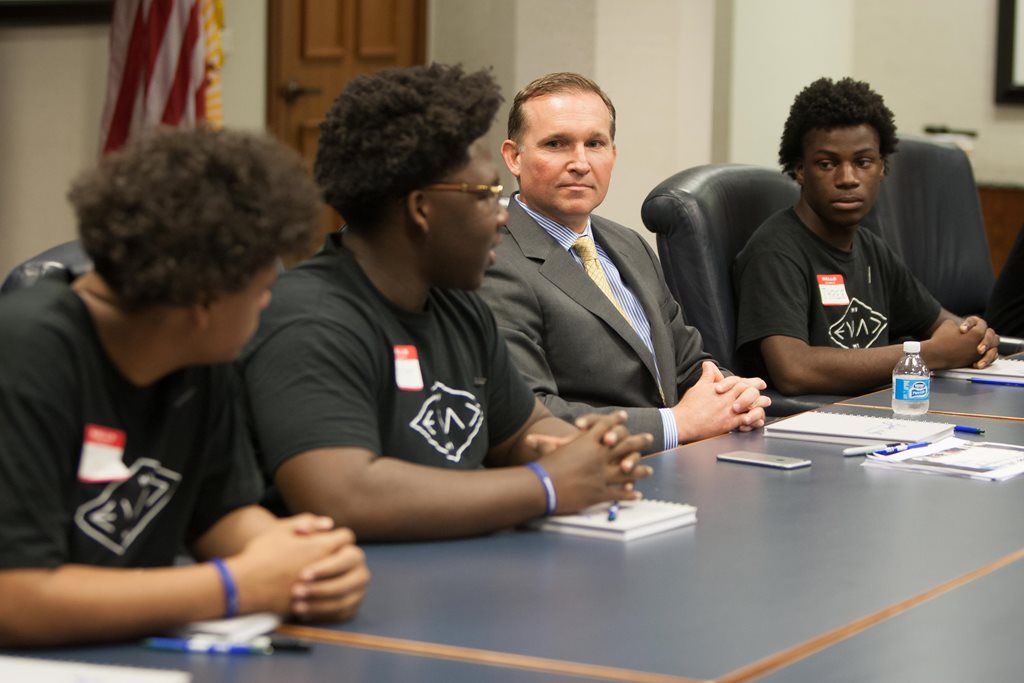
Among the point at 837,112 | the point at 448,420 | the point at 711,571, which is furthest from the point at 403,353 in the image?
the point at 837,112

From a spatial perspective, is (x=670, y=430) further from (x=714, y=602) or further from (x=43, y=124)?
(x=43, y=124)

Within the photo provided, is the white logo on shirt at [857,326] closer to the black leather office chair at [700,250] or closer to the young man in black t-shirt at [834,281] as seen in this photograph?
the young man in black t-shirt at [834,281]

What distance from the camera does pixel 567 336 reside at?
2916mm

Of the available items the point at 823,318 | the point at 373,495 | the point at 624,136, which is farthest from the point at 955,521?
the point at 624,136

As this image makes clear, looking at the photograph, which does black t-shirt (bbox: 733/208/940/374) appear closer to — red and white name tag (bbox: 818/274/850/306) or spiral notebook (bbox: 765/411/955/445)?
red and white name tag (bbox: 818/274/850/306)

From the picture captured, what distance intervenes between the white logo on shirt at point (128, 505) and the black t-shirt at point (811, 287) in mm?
2273

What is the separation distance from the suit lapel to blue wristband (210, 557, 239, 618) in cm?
161

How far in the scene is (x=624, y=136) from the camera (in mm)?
6176

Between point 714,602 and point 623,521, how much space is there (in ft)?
1.02

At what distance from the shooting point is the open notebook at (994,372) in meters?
3.39

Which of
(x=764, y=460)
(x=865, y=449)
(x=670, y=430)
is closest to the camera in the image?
(x=764, y=460)

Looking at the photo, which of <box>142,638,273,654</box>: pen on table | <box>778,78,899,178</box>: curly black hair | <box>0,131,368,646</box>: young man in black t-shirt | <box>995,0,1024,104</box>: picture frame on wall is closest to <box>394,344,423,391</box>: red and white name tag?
<box>0,131,368,646</box>: young man in black t-shirt

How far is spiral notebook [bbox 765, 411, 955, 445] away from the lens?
2.54m

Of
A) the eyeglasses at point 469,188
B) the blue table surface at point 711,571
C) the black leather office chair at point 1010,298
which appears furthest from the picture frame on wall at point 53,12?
the blue table surface at point 711,571
